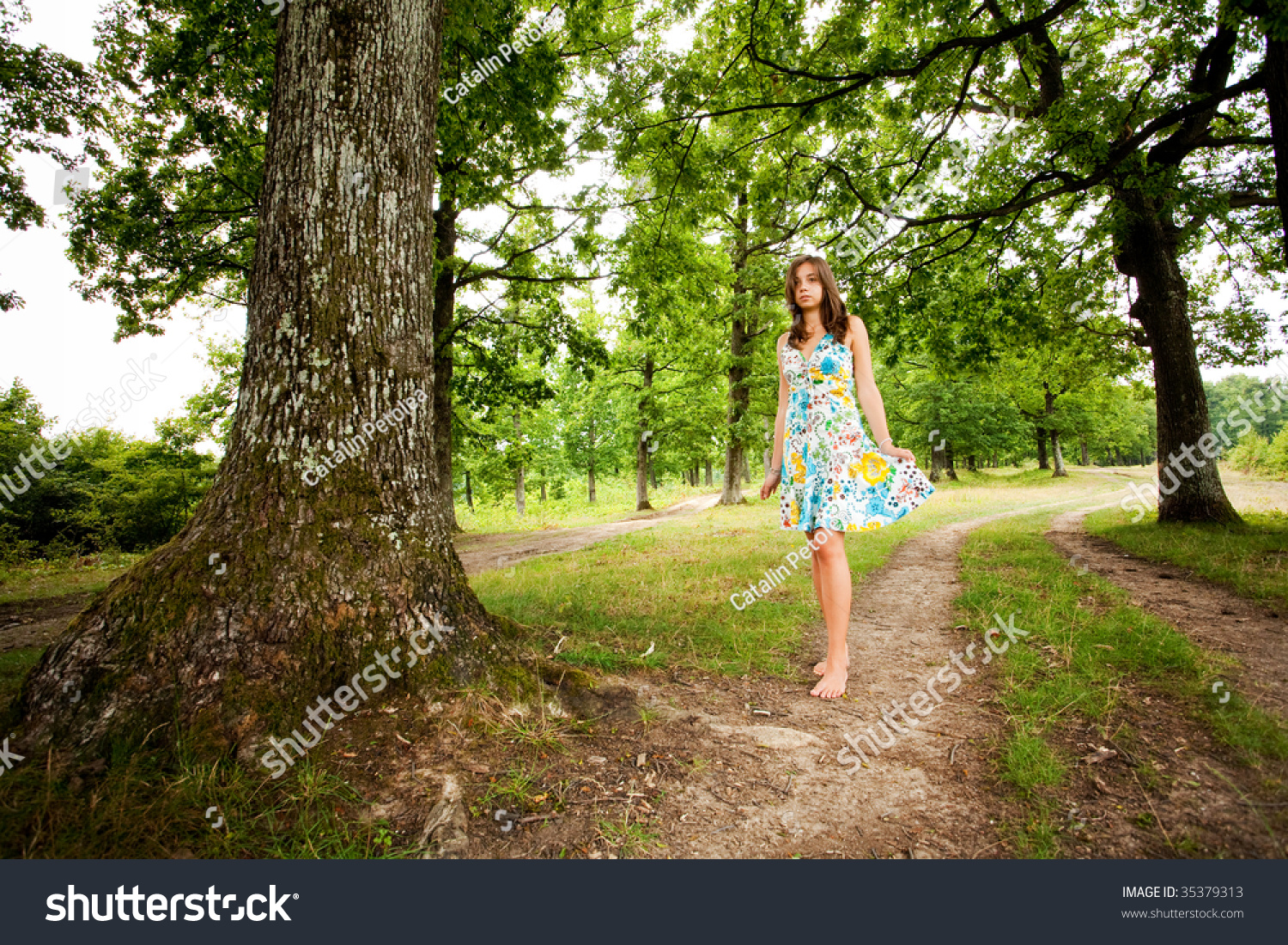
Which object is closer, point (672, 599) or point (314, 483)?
point (314, 483)

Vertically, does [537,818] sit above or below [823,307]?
below

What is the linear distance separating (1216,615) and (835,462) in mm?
3557

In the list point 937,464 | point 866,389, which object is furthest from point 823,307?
point 937,464

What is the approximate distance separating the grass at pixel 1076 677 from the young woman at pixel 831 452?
3.16 feet

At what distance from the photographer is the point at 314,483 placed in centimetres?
262

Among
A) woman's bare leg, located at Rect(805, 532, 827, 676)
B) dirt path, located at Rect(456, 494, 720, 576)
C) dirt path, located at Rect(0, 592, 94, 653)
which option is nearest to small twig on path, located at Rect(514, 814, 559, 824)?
woman's bare leg, located at Rect(805, 532, 827, 676)

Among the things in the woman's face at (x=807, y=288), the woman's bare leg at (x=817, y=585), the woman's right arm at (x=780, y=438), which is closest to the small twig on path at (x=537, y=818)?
the woman's bare leg at (x=817, y=585)

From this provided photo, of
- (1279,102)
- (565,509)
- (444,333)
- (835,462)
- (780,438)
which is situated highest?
(444,333)

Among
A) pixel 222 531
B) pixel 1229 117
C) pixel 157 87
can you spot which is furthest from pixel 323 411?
pixel 1229 117

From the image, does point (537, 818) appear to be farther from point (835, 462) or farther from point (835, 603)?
point (835, 462)

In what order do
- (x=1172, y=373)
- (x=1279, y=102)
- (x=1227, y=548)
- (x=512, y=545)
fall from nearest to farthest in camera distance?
(x=1279, y=102)
(x=1227, y=548)
(x=1172, y=373)
(x=512, y=545)

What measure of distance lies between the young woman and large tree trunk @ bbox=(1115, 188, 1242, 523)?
26.9 feet

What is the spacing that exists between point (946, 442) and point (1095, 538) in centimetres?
2400

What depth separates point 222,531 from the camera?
8.20 ft
